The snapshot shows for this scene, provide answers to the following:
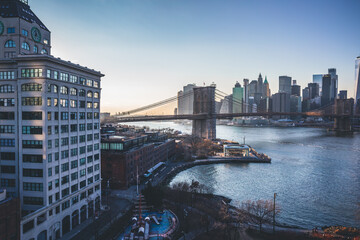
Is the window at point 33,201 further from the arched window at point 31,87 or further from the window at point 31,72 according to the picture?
the window at point 31,72

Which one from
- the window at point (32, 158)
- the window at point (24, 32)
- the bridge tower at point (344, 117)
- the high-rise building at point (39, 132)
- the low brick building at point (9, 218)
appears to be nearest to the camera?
the low brick building at point (9, 218)

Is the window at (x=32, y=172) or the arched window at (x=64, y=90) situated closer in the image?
the window at (x=32, y=172)

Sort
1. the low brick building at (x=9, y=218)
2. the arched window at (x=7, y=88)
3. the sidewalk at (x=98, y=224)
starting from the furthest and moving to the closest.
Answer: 1. the arched window at (x=7, y=88)
2. the sidewalk at (x=98, y=224)
3. the low brick building at (x=9, y=218)

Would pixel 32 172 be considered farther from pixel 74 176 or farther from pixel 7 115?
pixel 7 115

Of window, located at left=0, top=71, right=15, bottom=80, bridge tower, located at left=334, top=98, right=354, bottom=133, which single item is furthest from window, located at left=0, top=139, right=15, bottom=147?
bridge tower, located at left=334, top=98, right=354, bottom=133

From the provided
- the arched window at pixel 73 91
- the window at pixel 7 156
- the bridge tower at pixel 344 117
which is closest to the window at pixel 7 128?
the window at pixel 7 156

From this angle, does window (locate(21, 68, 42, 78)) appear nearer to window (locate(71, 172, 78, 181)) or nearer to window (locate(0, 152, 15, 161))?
window (locate(0, 152, 15, 161))

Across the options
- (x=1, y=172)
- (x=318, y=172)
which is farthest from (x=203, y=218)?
(x=318, y=172)

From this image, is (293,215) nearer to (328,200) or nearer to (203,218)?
(328,200)
